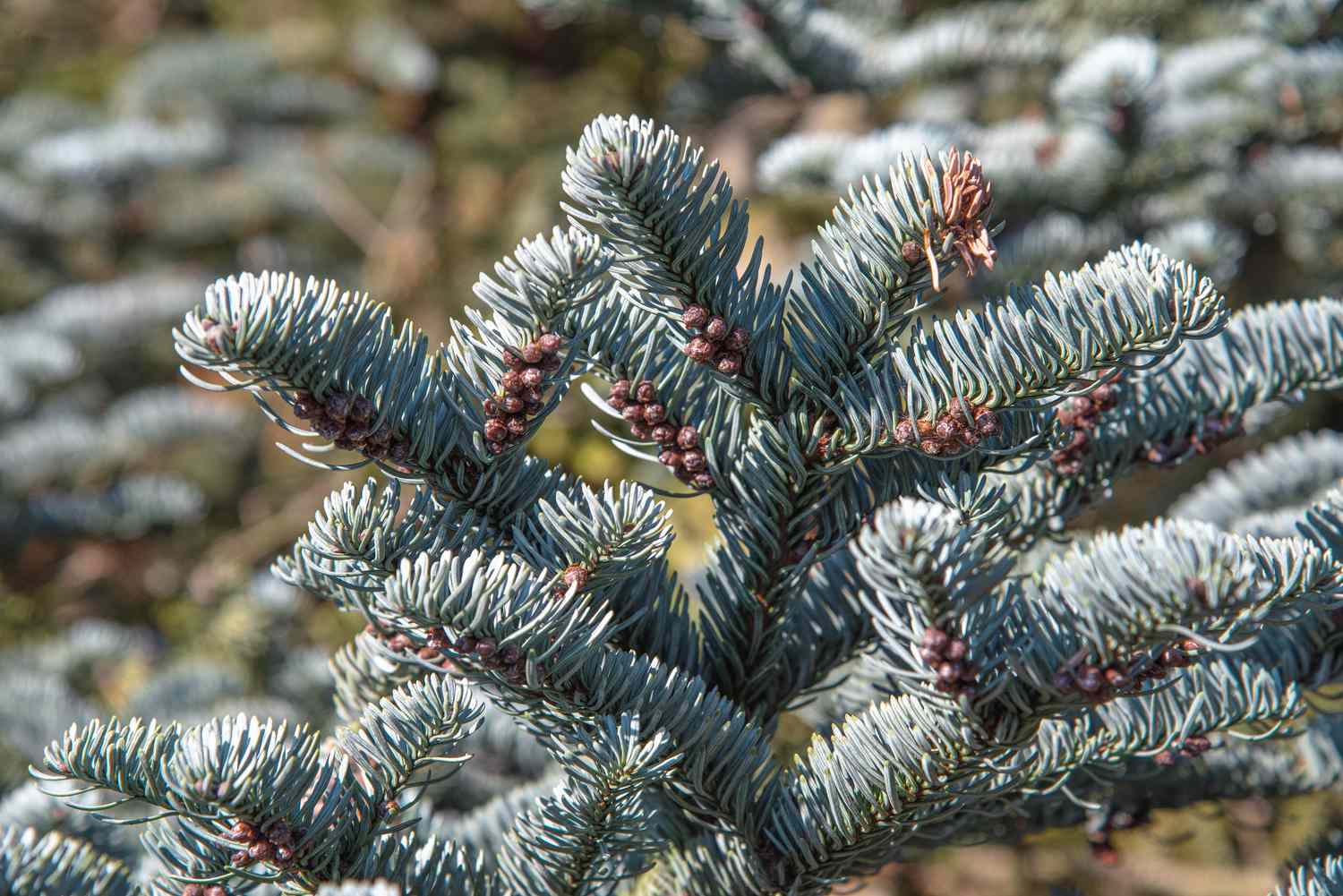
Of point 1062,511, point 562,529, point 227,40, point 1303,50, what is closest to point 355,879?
point 562,529

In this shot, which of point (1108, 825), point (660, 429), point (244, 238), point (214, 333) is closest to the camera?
point (214, 333)

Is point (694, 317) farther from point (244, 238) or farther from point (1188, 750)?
point (244, 238)

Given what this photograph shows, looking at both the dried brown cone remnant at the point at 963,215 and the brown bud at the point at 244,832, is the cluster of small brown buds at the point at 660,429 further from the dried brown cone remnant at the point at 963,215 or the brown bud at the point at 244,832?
the brown bud at the point at 244,832

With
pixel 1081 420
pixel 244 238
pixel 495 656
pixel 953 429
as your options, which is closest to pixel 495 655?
pixel 495 656

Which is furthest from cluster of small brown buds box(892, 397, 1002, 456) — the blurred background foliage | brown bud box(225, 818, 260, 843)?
the blurred background foliage

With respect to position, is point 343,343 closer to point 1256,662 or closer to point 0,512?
point 1256,662

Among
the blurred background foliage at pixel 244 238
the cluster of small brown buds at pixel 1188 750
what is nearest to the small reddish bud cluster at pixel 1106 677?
the cluster of small brown buds at pixel 1188 750

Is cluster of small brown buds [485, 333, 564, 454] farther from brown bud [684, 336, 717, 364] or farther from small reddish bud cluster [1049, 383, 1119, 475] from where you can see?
small reddish bud cluster [1049, 383, 1119, 475]
